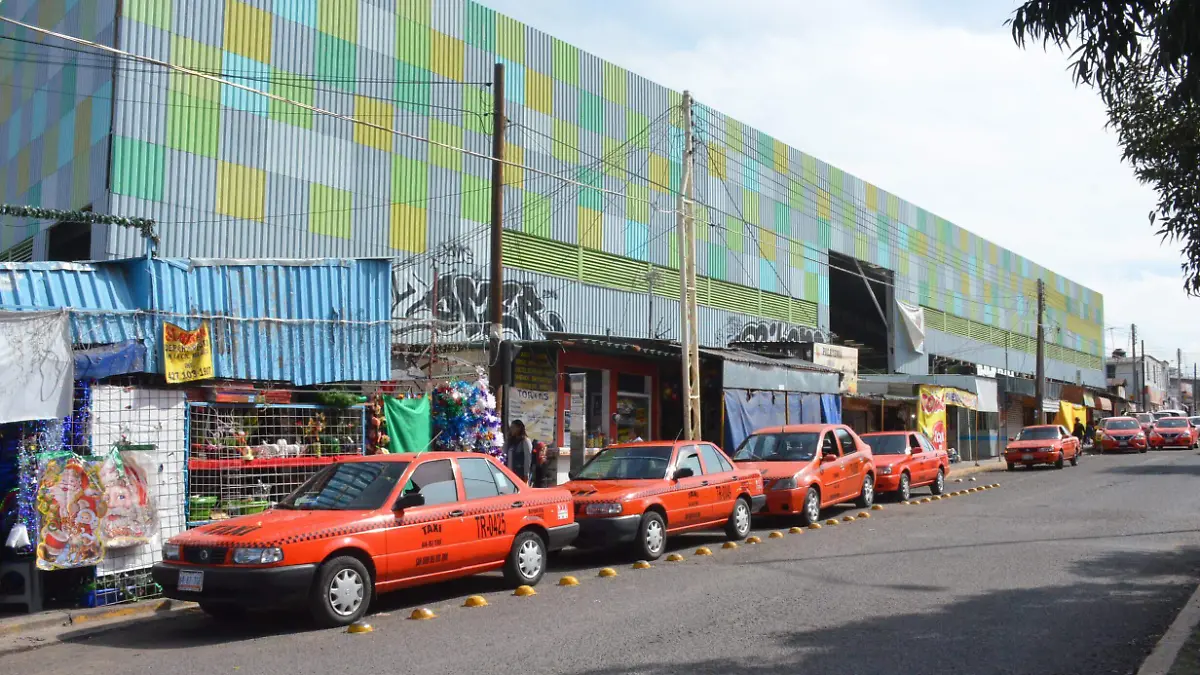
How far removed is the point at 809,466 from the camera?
15.8 meters

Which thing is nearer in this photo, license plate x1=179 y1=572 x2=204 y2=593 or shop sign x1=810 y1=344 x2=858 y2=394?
license plate x1=179 y1=572 x2=204 y2=593

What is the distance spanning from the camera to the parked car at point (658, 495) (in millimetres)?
11820

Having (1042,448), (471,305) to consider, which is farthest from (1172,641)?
(1042,448)

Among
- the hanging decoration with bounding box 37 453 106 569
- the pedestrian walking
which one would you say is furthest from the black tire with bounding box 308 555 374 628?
the pedestrian walking

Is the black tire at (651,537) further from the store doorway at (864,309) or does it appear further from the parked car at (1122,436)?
the parked car at (1122,436)

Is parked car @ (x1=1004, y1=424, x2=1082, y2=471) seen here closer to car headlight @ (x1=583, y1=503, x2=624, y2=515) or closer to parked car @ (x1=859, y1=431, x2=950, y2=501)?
parked car @ (x1=859, y1=431, x2=950, y2=501)

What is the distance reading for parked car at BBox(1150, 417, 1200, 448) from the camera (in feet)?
143

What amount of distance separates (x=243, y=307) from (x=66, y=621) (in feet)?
15.2

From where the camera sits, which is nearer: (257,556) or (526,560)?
(257,556)

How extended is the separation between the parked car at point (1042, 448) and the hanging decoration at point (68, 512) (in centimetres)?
2773

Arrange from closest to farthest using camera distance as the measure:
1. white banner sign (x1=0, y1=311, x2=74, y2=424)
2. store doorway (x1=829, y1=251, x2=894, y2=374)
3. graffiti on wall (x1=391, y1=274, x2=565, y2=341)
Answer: white banner sign (x1=0, y1=311, x2=74, y2=424) → graffiti on wall (x1=391, y1=274, x2=565, y2=341) → store doorway (x1=829, y1=251, x2=894, y2=374)

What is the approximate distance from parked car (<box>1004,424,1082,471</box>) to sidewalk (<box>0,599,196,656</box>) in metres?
27.0

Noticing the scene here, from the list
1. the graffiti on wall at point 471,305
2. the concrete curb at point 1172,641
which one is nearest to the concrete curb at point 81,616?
the concrete curb at point 1172,641

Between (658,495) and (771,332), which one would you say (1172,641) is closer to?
(658,495)
